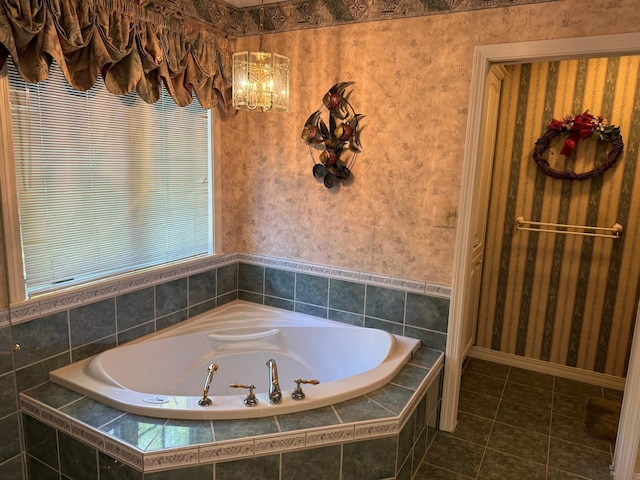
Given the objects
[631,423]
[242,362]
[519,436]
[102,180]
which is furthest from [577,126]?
[102,180]

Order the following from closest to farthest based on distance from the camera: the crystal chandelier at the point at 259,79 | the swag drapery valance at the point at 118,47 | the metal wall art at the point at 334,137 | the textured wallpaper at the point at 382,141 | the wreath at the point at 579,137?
the swag drapery valance at the point at 118,47, the crystal chandelier at the point at 259,79, the textured wallpaper at the point at 382,141, the metal wall art at the point at 334,137, the wreath at the point at 579,137

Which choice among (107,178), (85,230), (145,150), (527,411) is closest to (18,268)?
(85,230)

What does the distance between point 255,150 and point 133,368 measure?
153 cm

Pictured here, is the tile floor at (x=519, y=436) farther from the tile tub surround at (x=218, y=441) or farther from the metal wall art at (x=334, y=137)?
the metal wall art at (x=334, y=137)

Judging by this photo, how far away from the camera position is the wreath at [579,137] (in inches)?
114

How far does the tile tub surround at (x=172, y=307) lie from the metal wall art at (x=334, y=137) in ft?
1.99

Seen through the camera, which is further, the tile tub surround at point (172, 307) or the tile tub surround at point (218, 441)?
the tile tub surround at point (172, 307)

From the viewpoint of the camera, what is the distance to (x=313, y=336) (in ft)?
9.11

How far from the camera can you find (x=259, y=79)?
2053 millimetres

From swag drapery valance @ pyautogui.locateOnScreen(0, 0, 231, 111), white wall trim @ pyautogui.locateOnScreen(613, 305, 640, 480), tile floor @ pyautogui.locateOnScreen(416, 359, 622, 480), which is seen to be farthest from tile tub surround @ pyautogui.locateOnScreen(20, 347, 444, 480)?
swag drapery valance @ pyautogui.locateOnScreen(0, 0, 231, 111)

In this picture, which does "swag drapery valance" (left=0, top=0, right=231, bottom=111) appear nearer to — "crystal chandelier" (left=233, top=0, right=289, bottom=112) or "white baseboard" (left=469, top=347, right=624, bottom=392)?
"crystal chandelier" (left=233, top=0, right=289, bottom=112)

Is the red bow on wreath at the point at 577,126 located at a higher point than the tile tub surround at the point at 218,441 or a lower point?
higher

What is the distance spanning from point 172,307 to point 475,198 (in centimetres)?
185

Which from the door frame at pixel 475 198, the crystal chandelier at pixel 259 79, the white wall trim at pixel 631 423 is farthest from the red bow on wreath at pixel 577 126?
the crystal chandelier at pixel 259 79
